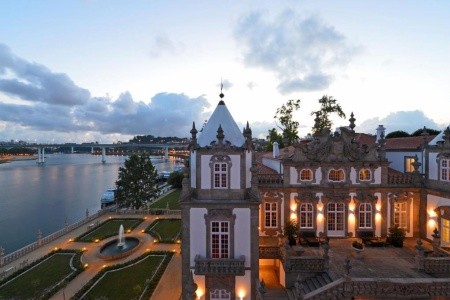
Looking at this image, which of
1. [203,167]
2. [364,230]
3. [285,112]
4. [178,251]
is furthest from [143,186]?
[364,230]

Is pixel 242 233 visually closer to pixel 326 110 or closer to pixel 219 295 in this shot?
→ pixel 219 295

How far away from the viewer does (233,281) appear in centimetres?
1803

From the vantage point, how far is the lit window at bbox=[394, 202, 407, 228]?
926 inches

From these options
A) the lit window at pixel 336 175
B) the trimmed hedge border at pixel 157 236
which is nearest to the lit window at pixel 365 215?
the lit window at pixel 336 175

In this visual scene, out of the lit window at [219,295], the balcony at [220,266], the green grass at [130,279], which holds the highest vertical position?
the balcony at [220,266]

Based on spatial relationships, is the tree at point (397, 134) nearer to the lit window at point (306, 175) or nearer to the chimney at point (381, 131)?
the chimney at point (381, 131)

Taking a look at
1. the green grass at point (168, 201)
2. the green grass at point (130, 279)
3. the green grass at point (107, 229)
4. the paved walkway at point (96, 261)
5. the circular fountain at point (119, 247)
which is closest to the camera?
the green grass at point (130, 279)

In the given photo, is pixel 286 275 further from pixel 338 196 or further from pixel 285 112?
pixel 285 112

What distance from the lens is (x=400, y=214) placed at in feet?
77.4

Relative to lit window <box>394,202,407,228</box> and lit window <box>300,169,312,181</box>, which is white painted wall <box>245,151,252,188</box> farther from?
lit window <box>394,202,407,228</box>

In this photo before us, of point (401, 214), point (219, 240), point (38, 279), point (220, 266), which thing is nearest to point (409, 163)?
point (401, 214)

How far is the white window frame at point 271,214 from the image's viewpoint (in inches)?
920

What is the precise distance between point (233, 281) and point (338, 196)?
35.3 ft

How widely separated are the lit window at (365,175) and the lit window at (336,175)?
4.97ft
